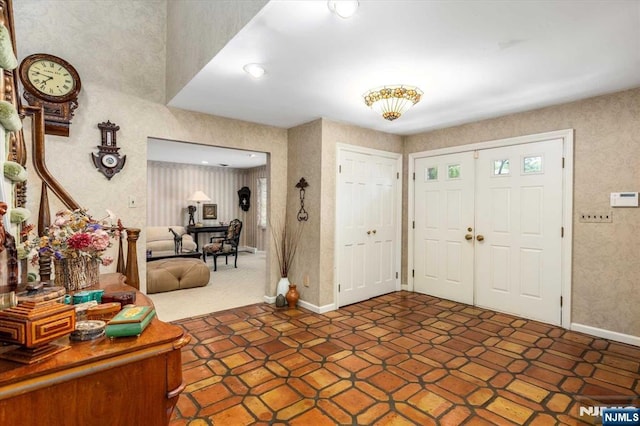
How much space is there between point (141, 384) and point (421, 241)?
4.31 meters

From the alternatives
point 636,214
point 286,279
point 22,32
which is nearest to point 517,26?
point 636,214

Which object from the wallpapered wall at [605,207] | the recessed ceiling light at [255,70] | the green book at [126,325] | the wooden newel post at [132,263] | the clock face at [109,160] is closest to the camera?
the green book at [126,325]

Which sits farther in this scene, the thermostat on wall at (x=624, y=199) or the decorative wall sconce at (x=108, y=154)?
the decorative wall sconce at (x=108, y=154)

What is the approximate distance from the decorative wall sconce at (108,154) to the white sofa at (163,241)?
4094mm

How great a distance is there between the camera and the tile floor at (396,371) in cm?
206

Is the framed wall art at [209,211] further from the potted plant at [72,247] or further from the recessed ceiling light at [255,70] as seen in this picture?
the potted plant at [72,247]

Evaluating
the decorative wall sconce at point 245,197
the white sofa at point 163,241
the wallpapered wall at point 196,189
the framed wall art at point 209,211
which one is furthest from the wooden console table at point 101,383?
the decorative wall sconce at point 245,197

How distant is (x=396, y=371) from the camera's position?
2584mm

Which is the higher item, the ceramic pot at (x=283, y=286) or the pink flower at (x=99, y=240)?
the pink flower at (x=99, y=240)

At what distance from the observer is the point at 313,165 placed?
4.08 meters

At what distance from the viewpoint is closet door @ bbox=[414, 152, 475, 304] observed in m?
4.29

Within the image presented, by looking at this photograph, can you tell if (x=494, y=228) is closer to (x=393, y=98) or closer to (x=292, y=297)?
(x=393, y=98)

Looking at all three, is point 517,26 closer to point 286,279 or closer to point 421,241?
point 421,241

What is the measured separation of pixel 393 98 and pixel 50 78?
3.02 m
